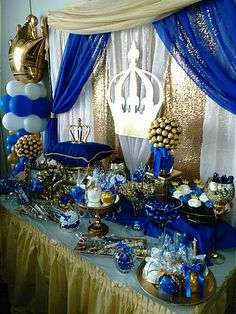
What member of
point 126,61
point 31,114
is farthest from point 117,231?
point 31,114

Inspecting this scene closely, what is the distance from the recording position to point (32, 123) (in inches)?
92.4

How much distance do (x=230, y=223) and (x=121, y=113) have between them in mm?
937

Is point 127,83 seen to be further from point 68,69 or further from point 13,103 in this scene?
point 13,103

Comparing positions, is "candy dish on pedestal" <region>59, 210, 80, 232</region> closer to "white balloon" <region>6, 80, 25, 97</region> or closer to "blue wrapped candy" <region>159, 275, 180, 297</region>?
"blue wrapped candy" <region>159, 275, 180, 297</region>

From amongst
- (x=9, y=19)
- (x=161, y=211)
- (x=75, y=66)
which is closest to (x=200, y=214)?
(x=161, y=211)

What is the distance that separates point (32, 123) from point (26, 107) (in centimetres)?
14

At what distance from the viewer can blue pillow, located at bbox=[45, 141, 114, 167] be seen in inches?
63.8

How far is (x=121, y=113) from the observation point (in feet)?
5.93

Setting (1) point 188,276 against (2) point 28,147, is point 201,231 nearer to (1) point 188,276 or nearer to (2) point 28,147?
(1) point 188,276

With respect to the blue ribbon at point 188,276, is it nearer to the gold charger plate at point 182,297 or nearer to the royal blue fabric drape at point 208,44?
the gold charger plate at point 182,297

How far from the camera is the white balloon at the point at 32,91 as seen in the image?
7.59 ft

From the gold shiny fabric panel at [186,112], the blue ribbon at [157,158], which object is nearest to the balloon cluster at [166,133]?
the blue ribbon at [157,158]

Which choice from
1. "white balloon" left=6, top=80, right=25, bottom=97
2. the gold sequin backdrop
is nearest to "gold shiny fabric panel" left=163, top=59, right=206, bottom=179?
the gold sequin backdrop

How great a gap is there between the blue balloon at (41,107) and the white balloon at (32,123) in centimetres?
4
